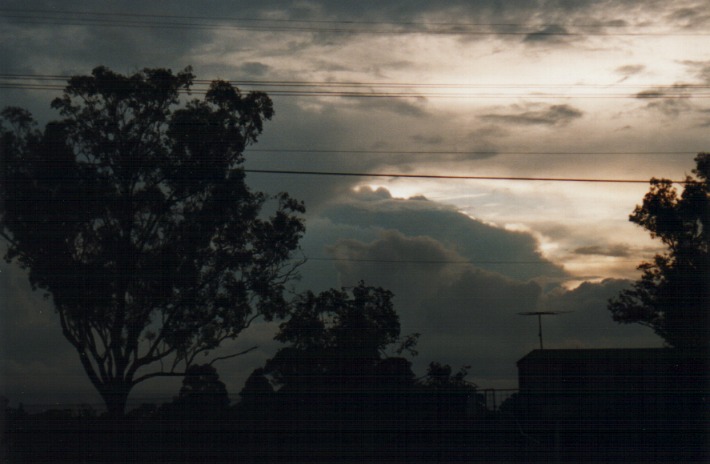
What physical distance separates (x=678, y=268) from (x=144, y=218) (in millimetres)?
3425

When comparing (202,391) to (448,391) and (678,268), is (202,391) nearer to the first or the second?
(448,391)

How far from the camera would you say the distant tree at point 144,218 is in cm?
350

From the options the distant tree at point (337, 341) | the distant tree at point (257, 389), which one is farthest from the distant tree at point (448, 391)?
the distant tree at point (257, 389)

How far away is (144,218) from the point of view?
3.58m

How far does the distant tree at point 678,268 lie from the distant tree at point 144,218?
2.24 meters

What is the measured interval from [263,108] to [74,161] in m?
1.21

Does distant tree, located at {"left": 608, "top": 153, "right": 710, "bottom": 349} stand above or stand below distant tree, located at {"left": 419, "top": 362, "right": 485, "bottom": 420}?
above

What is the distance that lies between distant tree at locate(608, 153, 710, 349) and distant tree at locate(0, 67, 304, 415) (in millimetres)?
2238

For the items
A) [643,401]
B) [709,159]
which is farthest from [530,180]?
[643,401]

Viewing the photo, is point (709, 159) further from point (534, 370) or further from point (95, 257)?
point (95, 257)

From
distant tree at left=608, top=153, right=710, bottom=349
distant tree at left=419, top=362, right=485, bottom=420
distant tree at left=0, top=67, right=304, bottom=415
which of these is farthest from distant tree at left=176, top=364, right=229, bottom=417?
distant tree at left=608, top=153, right=710, bottom=349

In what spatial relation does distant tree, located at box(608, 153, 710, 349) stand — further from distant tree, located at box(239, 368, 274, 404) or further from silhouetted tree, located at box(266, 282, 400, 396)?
distant tree, located at box(239, 368, 274, 404)

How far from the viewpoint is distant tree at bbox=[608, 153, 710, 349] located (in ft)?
12.2

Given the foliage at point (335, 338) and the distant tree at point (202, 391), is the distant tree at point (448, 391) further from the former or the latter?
the distant tree at point (202, 391)
